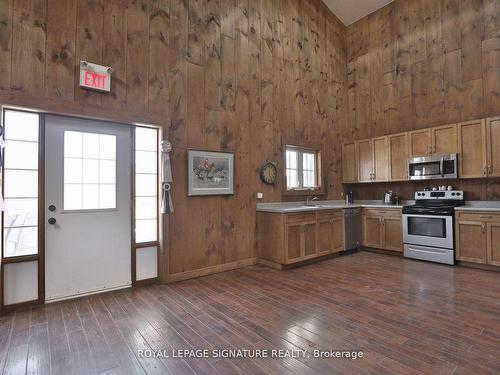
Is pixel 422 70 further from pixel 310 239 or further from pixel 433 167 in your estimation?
pixel 310 239

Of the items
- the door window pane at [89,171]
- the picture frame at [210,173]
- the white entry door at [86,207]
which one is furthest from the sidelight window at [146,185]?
the picture frame at [210,173]

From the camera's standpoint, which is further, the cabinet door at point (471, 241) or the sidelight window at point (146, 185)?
the cabinet door at point (471, 241)

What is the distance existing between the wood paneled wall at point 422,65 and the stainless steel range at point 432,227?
1406 mm

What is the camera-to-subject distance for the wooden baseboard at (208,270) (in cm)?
374

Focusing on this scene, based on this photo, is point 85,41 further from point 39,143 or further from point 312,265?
point 312,265

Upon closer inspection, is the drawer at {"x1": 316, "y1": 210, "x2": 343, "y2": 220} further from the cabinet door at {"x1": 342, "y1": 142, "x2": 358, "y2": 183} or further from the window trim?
the cabinet door at {"x1": 342, "y1": 142, "x2": 358, "y2": 183}

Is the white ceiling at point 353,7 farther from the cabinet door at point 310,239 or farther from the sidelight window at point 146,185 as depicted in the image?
the sidelight window at point 146,185

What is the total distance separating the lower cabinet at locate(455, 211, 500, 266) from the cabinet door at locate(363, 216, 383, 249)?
122 centimetres

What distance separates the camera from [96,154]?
10.9 ft

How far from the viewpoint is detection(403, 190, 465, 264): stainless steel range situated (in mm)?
4398

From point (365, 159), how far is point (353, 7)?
331cm

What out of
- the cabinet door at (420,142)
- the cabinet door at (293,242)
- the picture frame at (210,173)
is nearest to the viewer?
the picture frame at (210,173)

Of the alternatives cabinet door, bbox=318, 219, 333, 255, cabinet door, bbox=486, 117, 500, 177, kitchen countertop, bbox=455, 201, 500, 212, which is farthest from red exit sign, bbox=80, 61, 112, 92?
cabinet door, bbox=486, 117, 500, 177

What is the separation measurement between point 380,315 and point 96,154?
3524 mm
